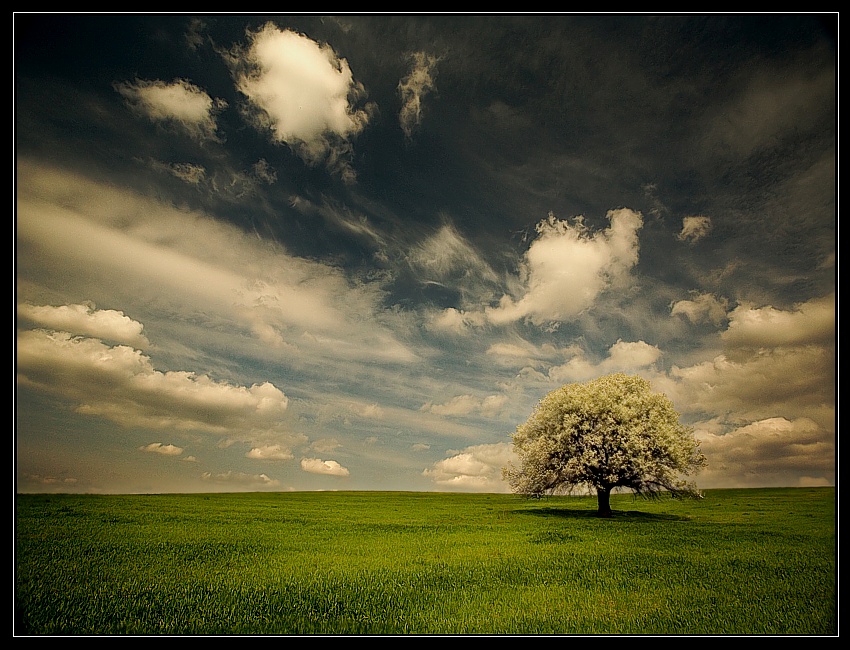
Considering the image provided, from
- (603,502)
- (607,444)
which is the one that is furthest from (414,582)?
(603,502)

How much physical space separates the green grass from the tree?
28.6ft

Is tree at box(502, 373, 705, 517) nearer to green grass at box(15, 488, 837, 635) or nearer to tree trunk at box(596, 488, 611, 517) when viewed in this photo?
tree trunk at box(596, 488, 611, 517)

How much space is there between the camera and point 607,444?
34875mm

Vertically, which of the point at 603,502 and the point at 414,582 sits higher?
the point at 414,582

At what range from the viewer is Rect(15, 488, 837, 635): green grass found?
10547mm

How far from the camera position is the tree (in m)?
34.4

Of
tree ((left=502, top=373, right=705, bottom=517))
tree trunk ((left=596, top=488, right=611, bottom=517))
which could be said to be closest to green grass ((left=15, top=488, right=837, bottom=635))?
tree ((left=502, top=373, right=705, bottom=517))

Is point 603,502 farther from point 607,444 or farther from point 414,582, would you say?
point 414,582

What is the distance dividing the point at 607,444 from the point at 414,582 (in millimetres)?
25176

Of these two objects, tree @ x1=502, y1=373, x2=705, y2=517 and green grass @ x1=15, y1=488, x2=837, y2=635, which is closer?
green grass @ x1=15, y1=488, x2=837, y2=635

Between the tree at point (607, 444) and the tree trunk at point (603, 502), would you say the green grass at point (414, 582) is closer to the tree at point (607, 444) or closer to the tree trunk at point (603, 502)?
the tree at point (607, 444)

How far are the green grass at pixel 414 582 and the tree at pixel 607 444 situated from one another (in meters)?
8.71

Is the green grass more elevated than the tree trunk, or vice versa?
the green grass
